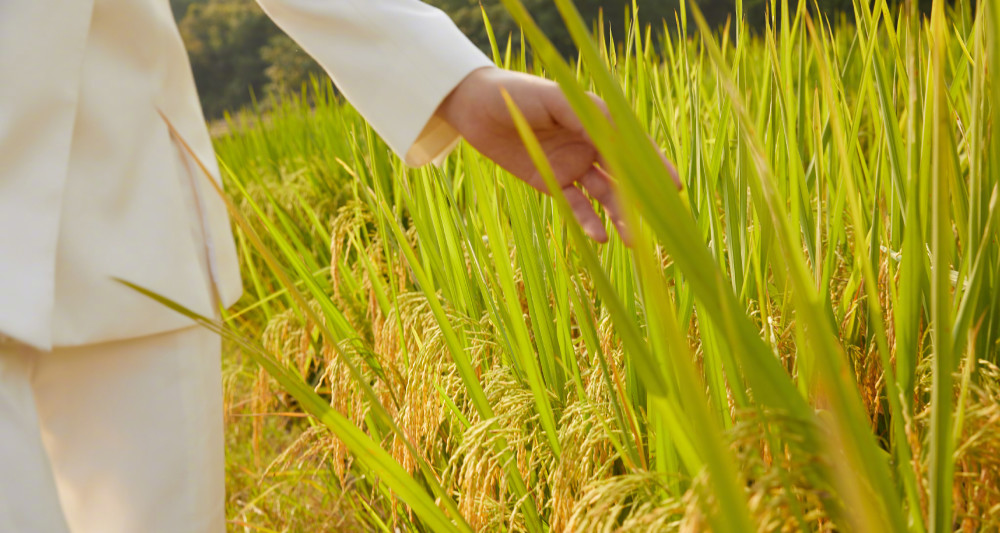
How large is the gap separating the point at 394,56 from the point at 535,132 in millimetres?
172

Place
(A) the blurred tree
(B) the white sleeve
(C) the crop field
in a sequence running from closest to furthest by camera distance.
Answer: (C) the crop field < (B) the white sleeve < (A) the blurred tree

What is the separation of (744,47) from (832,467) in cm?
89

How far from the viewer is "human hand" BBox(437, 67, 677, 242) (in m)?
0.64

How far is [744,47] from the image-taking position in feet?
3.69

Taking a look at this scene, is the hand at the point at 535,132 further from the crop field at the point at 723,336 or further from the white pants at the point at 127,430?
the white pants at the point at 127,430

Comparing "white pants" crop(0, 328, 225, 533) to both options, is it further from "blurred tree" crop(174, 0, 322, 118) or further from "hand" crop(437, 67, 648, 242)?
"blurred tree" crop(174, 0, 322, 118)

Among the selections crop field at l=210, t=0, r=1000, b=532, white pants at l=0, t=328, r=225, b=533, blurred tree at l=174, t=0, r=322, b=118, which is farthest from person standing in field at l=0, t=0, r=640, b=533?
blurred tree at l=174, t=0, r=322, b=118

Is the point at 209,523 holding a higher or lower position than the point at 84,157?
lower

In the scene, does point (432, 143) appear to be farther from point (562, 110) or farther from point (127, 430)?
point (127, 430)

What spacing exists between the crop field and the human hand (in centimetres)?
6

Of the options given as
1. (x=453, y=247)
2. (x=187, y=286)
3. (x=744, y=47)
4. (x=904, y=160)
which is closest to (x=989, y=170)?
(x=904, y=160)

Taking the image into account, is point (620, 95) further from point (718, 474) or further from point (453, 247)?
point (453, 247)

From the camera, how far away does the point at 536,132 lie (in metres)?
0.68

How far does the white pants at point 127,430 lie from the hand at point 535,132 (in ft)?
1.24
